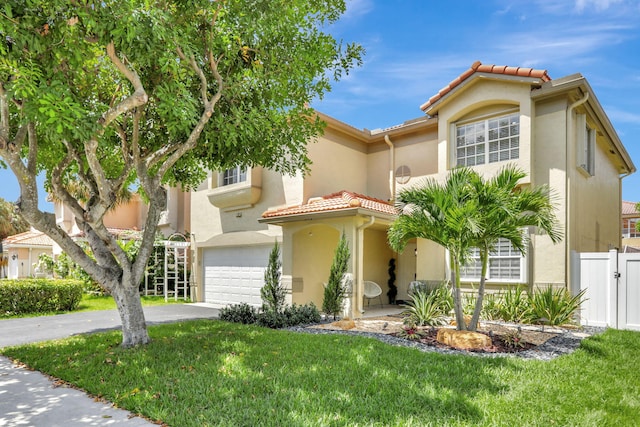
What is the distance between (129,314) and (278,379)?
13.5 feet

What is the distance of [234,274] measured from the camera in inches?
702

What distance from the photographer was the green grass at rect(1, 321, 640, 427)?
4914mm

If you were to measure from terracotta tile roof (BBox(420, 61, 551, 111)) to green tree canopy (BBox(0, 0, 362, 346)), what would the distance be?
5155mm

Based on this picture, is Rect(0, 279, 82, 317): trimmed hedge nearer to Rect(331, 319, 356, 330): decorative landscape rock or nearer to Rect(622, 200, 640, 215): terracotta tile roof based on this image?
Rect(331, 319, 356, 330): decorative landscape rock

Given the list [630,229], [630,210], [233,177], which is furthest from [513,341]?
[630,210]

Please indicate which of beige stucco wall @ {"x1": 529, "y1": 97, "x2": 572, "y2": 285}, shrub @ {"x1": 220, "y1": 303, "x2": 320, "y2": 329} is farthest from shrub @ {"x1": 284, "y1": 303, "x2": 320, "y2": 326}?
beige stucco wall @ {"x1": 529, "y1": 97, "x2": 572, "y2": 285}

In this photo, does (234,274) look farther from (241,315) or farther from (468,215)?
(468,215)

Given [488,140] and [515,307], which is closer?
[515,307]

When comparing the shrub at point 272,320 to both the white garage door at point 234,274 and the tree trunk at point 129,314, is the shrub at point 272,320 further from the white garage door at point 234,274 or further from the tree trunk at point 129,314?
the white garage door at point 234,274

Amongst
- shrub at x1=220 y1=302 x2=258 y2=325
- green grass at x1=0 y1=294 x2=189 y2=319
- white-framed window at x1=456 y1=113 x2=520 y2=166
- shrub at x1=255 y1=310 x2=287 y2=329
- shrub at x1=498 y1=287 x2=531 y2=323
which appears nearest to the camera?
shrub at x1=255 y1=310 x2=287 y2=329

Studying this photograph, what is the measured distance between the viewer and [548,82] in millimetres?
12578

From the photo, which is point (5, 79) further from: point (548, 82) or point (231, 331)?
point (548, 82)

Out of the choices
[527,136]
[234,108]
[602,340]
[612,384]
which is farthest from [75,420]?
[527,136]

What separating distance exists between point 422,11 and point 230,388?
9922 mm
